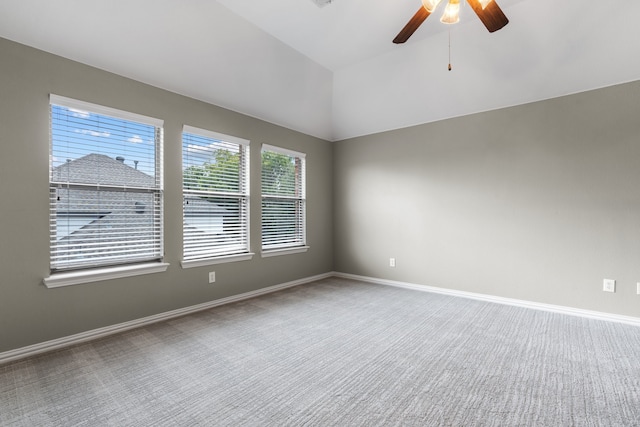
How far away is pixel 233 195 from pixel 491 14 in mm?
3212

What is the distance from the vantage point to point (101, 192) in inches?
114

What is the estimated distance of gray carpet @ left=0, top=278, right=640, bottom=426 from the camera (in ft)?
5.80

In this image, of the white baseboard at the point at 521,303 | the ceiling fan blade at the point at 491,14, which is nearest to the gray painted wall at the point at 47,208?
the white baseboard at the point at 521,303

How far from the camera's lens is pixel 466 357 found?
8.14ft

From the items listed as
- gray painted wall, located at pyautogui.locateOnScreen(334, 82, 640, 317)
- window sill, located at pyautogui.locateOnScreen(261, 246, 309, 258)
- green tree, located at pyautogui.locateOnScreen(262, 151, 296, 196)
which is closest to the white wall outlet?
gray painted wall, located at pyautogui.locateOnScreen(334, 82, 640, 317)

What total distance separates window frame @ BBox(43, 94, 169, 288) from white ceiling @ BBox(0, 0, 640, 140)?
41 centimetres

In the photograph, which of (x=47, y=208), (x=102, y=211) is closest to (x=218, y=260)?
(x=102, y=211)

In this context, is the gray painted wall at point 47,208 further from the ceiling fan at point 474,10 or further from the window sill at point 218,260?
the ceiling fan at point 474,10

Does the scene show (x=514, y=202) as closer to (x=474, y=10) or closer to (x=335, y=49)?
(x=474, y=10)

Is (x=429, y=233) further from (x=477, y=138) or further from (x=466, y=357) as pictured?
(x=466, y=357)

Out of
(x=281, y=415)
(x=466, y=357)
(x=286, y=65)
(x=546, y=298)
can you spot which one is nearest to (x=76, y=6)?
(x=286, y=65)

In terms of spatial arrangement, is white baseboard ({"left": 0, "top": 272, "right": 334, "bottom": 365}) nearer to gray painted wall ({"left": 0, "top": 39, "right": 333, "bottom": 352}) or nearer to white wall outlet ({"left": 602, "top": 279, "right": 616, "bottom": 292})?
gray painted wall ({"left": 0, "top": 39, "right": 333, "bottom": 352})

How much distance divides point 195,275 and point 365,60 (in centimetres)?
352

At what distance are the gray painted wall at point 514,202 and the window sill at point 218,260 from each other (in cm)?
203
